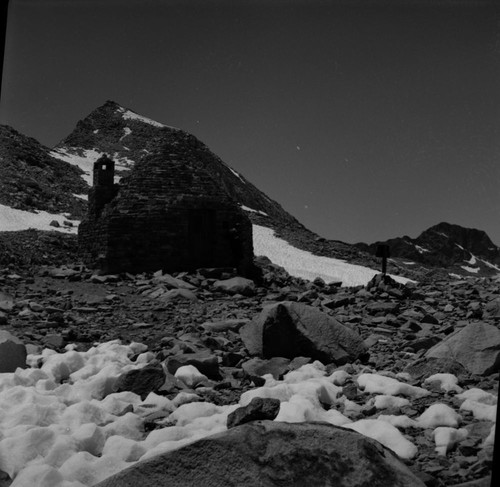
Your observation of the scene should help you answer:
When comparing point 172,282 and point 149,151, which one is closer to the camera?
point 172,282

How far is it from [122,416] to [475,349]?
321 cm

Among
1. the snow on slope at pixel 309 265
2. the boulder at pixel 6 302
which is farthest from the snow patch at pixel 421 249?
the boulder at pixel 6 302

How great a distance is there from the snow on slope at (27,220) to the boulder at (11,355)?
2290 cm

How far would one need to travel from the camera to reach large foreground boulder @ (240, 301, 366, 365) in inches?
217

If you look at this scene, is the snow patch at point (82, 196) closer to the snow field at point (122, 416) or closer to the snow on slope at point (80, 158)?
the snow on slope at point (80, 158)

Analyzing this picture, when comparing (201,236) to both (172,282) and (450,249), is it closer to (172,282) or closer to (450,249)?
(172,282)

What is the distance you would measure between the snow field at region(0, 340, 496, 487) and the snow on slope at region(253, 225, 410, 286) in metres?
A: 20.9

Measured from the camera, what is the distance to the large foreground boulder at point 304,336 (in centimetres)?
550

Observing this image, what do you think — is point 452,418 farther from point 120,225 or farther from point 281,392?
point 120,225

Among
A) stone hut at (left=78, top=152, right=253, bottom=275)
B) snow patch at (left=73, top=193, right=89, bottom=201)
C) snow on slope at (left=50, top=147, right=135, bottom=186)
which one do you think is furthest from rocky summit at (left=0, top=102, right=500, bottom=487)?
snow on slope at (left=50, top=147, right=135, bottom=186)

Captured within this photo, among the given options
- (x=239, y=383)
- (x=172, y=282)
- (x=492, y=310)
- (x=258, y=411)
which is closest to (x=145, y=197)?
(x=172, y=282)

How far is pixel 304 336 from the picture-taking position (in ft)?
18.2

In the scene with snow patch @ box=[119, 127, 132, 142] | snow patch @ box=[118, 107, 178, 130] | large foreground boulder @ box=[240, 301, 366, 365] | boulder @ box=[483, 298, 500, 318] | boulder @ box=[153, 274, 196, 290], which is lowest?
boulder @ box=[153, 274, 196, 290]

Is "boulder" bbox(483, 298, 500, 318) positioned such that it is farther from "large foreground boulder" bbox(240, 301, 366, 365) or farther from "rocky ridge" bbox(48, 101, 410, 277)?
"rocky ridge" bbox(48, 101, 410, 277)
